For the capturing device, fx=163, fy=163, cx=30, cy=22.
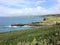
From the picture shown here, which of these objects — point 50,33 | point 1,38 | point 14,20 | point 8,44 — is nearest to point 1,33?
point 1,38

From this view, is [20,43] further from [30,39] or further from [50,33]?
[50,33]

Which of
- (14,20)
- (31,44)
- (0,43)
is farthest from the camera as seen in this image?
(14,20)

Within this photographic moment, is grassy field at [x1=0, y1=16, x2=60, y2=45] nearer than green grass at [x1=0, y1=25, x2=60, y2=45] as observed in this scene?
No

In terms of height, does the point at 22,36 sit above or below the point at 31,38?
above

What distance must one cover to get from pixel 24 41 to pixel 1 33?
2.08m

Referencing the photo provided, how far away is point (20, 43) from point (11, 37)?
81 centimetres

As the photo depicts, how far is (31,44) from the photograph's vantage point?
11461 mm

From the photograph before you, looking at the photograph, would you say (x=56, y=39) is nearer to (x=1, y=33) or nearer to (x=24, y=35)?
(x=24, y=35)

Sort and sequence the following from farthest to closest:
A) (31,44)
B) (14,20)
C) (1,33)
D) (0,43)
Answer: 1. (14,20)
2. (1,33)
3. (31,44)
4. (0,43)

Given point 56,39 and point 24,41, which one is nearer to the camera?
point 24,41

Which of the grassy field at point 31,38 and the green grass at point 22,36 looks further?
the grassy field at point 31,38

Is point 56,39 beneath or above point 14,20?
beneath

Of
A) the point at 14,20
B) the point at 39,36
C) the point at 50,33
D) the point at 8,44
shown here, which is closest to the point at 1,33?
the point at 8,44

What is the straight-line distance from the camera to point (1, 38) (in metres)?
11.4
